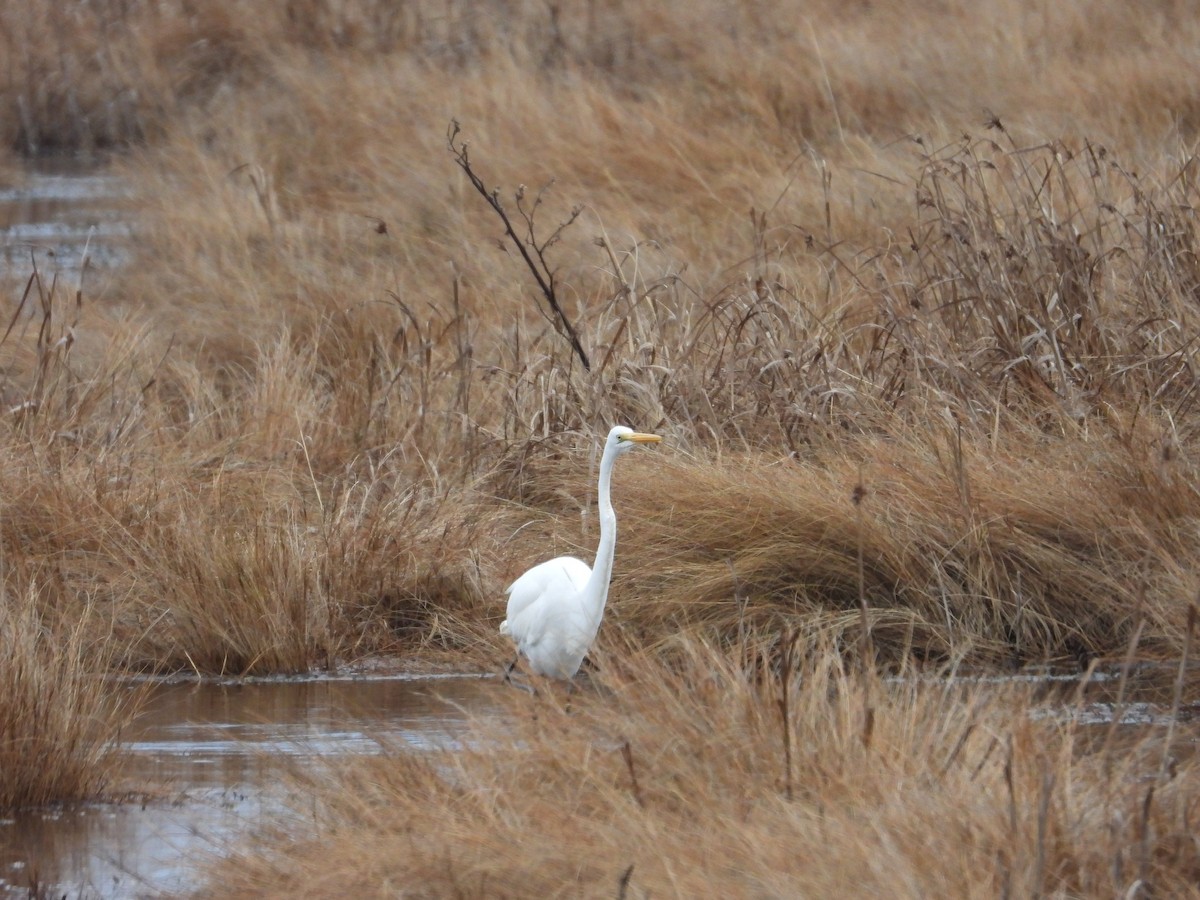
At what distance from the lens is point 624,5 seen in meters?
14.6

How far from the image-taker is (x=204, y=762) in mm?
4273

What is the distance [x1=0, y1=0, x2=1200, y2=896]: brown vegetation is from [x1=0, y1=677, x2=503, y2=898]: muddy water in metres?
0.16

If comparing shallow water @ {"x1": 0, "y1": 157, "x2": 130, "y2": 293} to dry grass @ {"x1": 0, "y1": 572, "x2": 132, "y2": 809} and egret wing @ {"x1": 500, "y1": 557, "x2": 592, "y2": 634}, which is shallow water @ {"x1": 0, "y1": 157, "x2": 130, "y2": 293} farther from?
dry grass @ {"x1": 0, "y1": 572, "x2": 132, "y2": 809}

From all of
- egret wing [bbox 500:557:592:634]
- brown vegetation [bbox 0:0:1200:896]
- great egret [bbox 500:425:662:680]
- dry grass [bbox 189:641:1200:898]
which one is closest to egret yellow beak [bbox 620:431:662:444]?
great egret [bbox 500:425:662:680]

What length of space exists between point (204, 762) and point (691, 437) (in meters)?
2.18

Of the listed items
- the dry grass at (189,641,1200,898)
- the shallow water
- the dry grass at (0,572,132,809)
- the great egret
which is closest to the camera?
the dry grass at (189,641,1200,898)

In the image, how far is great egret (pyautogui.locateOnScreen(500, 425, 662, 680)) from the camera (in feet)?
13.8

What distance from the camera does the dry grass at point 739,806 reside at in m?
2.82

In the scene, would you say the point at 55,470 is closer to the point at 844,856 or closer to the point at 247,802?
the point at 247,802

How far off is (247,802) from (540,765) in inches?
35.4

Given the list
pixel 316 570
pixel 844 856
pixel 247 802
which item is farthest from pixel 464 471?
pixel 844 856

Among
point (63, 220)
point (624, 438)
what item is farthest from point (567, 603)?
point (63, 220)

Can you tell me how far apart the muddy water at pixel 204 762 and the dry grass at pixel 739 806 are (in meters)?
0.30

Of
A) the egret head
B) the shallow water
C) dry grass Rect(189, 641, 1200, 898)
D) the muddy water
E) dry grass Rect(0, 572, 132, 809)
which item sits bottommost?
the shallow water
